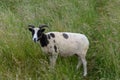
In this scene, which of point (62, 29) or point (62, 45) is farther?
point (62, 29)

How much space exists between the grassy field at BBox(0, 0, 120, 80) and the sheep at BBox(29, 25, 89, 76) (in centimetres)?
14

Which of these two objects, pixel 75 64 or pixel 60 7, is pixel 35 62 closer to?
pixel 75 64

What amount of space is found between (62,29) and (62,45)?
879 mm

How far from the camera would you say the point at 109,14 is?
6.43m

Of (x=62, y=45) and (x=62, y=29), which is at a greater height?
(x=62, y=29)

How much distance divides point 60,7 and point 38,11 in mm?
529

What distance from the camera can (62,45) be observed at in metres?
5.28

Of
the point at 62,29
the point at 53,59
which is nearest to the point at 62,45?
the point at 53,59

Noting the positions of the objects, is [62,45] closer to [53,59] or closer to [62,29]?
[53,59]

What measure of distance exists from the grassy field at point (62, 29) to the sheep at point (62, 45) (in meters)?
0.14

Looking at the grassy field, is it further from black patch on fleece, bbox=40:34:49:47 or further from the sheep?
black patch on fleece, bbox=40:34:49:47

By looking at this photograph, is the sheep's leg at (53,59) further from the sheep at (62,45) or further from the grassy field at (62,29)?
the grassy field at (62,29)

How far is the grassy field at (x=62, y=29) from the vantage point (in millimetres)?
4984

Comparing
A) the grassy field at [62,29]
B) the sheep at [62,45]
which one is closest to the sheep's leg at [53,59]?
the sheep at [62,45]
